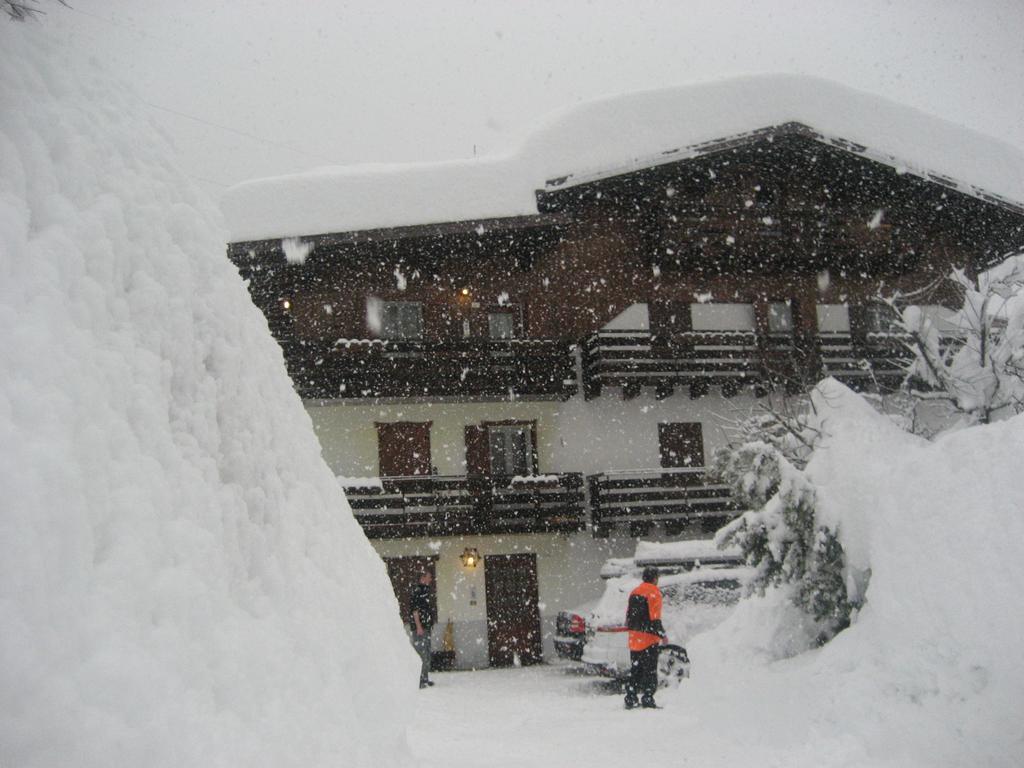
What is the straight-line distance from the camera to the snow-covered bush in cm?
725

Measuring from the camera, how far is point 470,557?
17031 mm

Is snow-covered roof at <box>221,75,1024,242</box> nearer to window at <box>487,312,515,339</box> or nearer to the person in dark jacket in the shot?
window at <box>487,312,515,339</box>

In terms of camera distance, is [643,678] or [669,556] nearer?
[643,678]

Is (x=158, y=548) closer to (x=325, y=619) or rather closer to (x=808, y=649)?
(x=325, y=619)

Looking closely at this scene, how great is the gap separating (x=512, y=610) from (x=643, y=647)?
9.19 m

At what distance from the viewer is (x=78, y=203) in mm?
1515

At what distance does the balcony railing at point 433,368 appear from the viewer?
16250 millimetres

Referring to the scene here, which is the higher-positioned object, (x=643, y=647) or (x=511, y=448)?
(x=511, y=448)

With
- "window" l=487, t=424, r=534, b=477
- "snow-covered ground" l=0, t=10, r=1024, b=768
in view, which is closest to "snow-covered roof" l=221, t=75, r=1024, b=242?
"window" l=487, t=424, r=534, b=477

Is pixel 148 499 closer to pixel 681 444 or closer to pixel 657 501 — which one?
pixel 657 501

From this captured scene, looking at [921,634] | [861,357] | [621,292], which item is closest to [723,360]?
[621,292]

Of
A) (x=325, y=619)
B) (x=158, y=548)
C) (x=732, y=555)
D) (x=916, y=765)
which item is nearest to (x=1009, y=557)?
(x=916, y=765)

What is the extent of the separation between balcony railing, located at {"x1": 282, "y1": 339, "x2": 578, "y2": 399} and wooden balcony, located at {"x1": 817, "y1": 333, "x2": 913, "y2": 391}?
6.10m

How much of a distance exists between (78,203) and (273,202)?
1878cm
